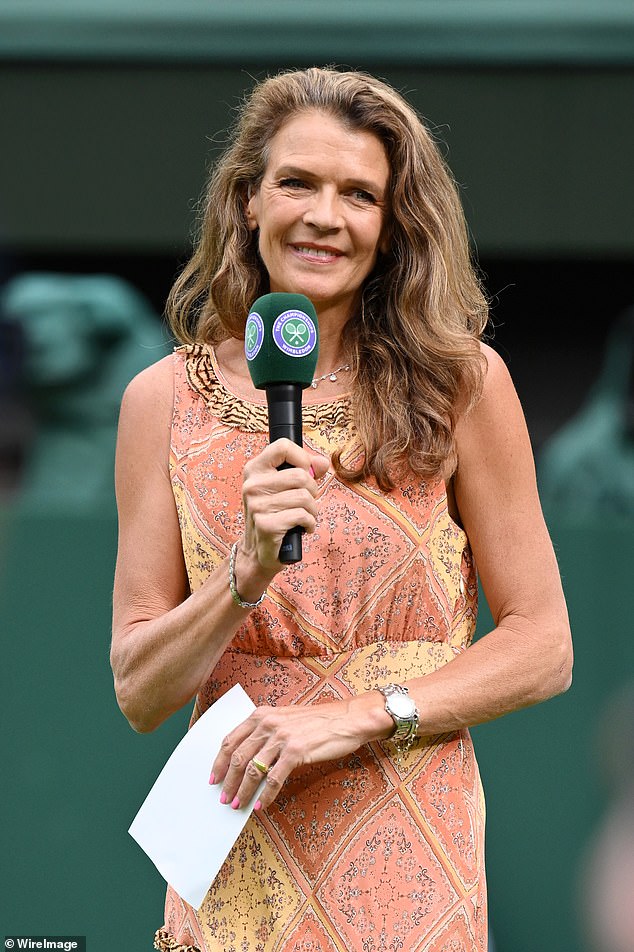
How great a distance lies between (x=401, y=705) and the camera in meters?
1.82

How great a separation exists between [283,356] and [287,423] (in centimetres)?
9

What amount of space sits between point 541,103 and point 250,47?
2.83 feet

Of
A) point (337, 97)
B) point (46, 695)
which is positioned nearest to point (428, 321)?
point (337, 97)

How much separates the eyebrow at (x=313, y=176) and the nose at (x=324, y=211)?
0.03 m

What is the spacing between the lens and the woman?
1.83 m

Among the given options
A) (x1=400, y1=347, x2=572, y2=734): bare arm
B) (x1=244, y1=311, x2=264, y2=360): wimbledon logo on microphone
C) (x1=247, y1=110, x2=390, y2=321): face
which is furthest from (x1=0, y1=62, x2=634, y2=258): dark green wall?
(x1=244, y1=311, x2=264, y2=360): wimbledon logo on microphone

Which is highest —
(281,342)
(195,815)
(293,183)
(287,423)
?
(293,183)

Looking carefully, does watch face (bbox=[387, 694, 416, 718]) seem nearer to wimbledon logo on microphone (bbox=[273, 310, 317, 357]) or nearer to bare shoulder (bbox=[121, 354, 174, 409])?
wimbledon logo on microphone (bbox=[273, 310, 317, 357])

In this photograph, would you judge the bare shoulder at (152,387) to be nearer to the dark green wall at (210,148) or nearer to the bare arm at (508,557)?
the bare arm at (508,557)

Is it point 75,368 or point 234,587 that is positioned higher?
point 75,368

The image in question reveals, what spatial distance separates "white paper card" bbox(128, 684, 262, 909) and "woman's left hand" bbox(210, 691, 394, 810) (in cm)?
3

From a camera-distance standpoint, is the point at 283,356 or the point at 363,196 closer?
the point at 283,356

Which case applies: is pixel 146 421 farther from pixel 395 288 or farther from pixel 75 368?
pixel 75 368

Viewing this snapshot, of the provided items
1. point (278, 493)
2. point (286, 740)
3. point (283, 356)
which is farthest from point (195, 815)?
point (283, 356)
